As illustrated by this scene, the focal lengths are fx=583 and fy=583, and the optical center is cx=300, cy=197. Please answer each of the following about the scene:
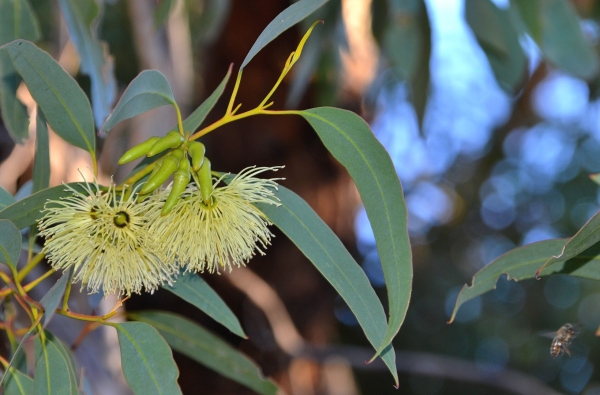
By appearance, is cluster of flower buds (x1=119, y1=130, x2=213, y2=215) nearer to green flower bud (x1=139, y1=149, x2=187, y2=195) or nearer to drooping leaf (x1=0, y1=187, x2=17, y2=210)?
green flower bud (x1=139, y1=149, x2=187, y2=195)

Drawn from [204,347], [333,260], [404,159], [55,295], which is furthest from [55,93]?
[404,159]

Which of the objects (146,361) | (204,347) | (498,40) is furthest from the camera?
(498,40)

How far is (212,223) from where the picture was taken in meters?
0.63

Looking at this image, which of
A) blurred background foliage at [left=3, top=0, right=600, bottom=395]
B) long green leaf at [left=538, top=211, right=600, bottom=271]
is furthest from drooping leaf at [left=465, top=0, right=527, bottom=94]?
long green leaf at [left=538, top=211, right=600, bottom=271]

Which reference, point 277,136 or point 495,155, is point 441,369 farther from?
point 495,155

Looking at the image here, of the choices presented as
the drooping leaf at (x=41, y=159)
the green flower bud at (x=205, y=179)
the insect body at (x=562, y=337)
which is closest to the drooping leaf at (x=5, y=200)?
the drooping leaf at (x=41, y=159)

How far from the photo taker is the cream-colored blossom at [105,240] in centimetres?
61

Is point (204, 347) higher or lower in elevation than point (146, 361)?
lower

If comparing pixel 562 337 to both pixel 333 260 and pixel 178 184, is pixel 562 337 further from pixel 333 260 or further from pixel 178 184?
pixel 178 184

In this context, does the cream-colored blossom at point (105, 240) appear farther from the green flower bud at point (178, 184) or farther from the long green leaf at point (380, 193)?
the long green leaf at point (380, 193)

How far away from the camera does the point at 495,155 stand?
3986 mm

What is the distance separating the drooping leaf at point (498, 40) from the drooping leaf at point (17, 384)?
1.24m

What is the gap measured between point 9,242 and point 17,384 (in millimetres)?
221

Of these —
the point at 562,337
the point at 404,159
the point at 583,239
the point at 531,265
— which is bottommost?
the point at 404,159
